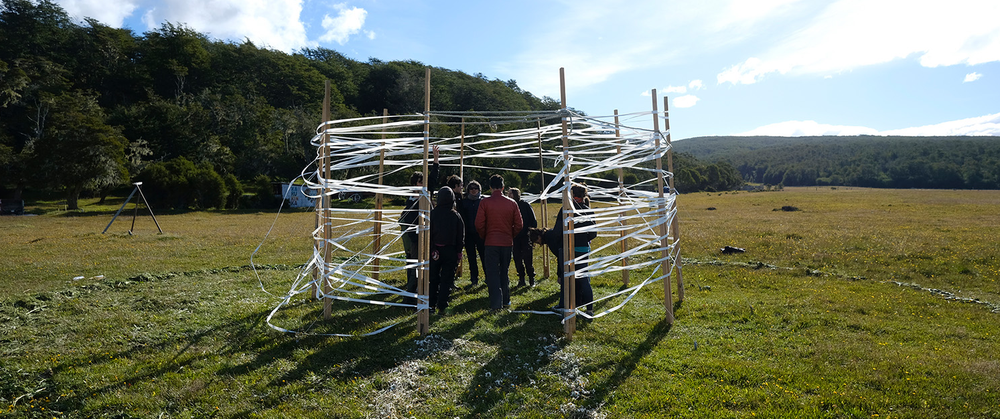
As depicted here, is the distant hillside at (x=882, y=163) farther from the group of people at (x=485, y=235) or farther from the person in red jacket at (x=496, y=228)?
the person in red jacket at (x=496, y=228)

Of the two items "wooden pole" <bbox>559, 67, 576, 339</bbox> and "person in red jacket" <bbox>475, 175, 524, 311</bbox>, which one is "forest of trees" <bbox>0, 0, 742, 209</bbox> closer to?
"person in red jacket" <bbox>475, 175, 524, 311</bbox>

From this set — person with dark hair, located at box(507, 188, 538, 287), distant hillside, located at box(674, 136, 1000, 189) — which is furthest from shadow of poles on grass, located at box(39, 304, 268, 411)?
distant hillside, located at box(674, 136, 1000, 189)

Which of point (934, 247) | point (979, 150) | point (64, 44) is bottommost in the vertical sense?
point (934, 247)

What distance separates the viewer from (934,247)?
13320mm

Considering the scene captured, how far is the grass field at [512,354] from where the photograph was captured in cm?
432

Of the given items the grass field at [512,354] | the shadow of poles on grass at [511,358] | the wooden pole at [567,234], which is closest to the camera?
the grass field at [512,354]

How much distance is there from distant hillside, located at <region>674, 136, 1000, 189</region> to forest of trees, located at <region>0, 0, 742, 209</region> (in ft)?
140

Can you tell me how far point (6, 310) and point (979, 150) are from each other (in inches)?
6215

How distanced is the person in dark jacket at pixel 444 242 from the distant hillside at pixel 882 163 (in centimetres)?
10692

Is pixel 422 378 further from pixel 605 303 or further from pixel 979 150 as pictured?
pixel 979 150

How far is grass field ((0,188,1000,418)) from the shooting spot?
14.2 feet

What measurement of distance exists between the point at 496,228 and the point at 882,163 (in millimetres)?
140645

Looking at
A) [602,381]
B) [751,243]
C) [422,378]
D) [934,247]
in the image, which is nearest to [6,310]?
[422,378]

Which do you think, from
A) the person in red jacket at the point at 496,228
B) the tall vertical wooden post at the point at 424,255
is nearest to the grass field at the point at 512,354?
the tall vertical wooden post at the point at 424,255
